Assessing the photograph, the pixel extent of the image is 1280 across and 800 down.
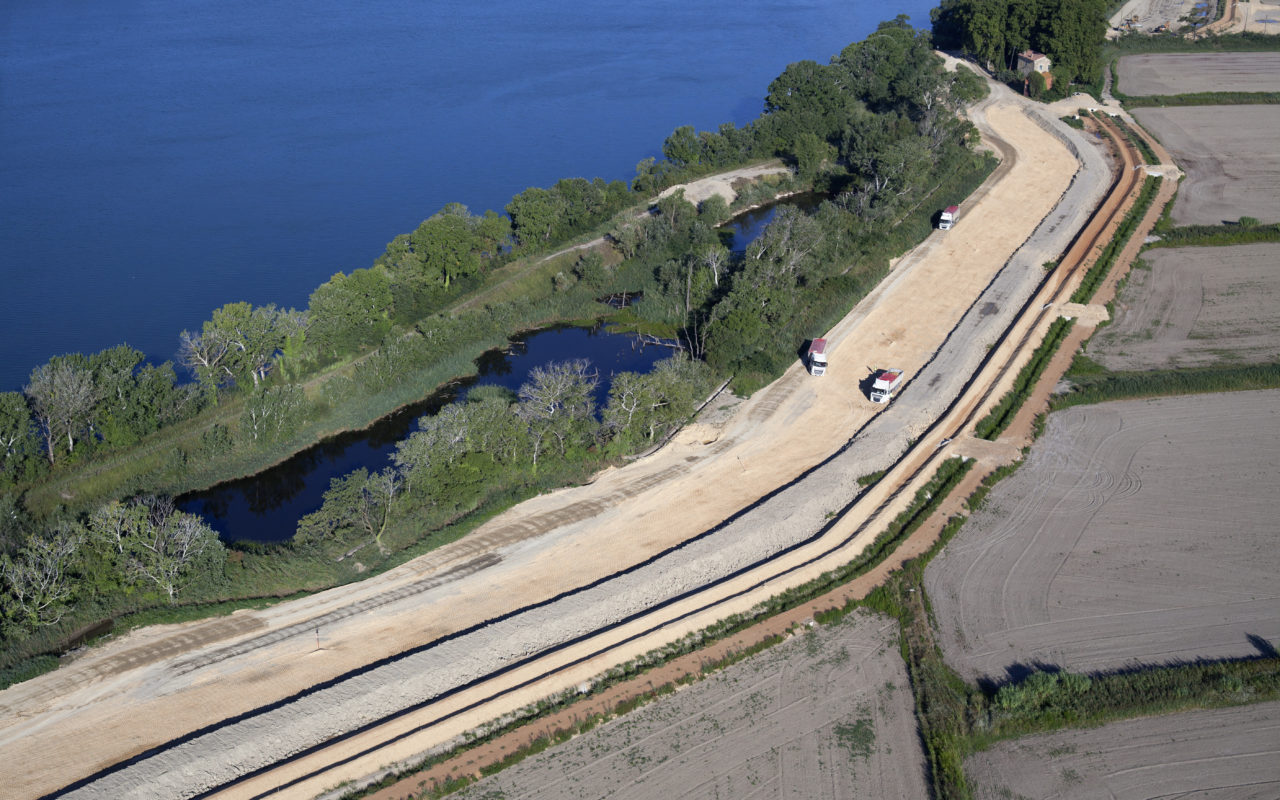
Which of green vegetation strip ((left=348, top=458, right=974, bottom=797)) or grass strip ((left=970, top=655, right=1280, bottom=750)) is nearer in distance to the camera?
green vegetation strip ((left=348, top=458, right=974, bottom=797))

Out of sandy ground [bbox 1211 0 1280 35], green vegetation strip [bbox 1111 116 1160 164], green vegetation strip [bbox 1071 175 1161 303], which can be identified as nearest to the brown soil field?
sandy ground [bbox 1211 0 1280 35]

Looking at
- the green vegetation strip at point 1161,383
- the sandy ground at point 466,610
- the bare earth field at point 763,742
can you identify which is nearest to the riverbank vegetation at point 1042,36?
the green vegetation strip at point 1161,383

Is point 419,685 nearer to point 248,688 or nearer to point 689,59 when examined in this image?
A: point 248,688

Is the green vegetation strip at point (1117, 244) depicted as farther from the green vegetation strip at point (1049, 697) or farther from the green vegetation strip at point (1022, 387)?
the green vegetation strip at point (1049, 697)

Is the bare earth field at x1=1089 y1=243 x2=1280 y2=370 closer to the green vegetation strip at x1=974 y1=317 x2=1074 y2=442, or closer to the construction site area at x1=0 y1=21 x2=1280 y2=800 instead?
the construction site area at x1=0 y1=21 x2=1280 y2=800

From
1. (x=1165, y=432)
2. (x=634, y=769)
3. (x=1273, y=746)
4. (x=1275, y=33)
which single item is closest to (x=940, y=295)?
(x=1165, y=432)

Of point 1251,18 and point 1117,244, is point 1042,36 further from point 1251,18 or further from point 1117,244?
point 1251,18

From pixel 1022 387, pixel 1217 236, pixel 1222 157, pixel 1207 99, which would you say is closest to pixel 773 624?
pixel 1022 387
